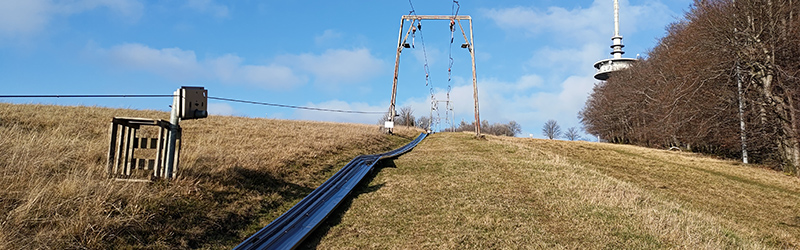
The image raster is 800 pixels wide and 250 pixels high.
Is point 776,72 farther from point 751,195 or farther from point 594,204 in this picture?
point 594,204

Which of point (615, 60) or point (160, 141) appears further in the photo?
point (615, 60)

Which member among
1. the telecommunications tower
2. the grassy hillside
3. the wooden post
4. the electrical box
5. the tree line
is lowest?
the grassy hillside

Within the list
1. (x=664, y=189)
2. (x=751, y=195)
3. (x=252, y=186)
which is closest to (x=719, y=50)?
(x=751, y=195)

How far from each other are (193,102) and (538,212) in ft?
23.3

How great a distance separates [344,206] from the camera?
909 cm

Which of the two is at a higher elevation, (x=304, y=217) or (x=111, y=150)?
(x=111, y=150)

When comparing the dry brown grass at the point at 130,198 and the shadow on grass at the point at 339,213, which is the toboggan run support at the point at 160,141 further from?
the shadow on grass at the point at 339,213

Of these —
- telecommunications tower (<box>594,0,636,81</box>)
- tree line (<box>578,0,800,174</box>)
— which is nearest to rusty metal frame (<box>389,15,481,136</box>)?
tree line (<box>578,0,800,174</box>)

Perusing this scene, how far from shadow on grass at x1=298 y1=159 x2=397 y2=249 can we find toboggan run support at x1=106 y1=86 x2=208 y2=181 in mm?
2854

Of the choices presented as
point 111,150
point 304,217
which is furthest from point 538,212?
point 111,150

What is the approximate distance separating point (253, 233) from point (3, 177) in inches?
135

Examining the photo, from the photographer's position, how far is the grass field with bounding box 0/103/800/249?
19.1 feet

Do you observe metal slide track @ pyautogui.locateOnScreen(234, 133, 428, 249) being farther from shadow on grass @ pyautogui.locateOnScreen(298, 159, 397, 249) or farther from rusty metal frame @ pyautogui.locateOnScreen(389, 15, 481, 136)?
rusty metal frame @ pyautogui.locateOnScreen(389, 15, 481, 136)

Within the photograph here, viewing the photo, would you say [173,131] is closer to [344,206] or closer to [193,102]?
[193,102]
